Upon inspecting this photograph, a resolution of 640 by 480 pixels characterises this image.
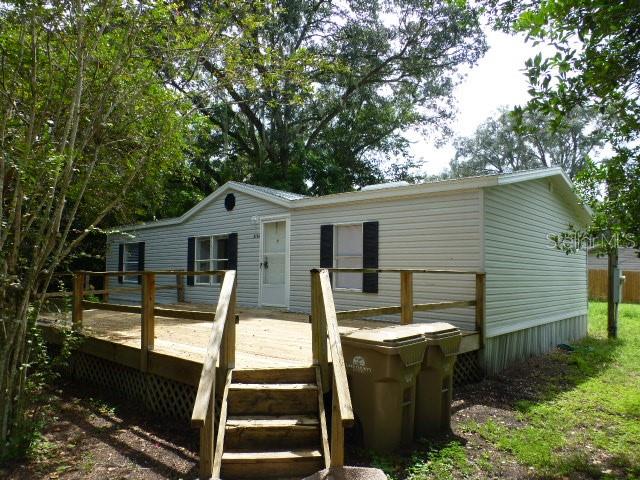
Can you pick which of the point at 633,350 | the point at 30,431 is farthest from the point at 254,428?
the point at 633,350

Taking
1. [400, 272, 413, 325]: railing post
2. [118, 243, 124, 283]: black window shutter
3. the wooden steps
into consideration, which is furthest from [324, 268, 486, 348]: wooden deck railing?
[118, 243, 124, 283]: black window shutter

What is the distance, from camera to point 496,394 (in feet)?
20.3

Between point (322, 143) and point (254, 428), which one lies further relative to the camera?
point (322, 143)

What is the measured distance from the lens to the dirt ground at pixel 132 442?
150 inches

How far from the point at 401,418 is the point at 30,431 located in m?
3.20

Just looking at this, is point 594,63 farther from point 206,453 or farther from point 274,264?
point 274,264

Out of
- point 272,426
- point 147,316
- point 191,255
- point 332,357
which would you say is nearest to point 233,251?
point 191,255

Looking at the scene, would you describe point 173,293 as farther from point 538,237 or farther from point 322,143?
point 322,143

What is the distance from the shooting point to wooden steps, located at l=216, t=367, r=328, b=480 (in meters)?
3.29

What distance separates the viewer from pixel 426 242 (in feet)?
25.0

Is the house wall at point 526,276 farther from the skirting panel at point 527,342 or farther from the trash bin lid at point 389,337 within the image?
the trash bin lid at point 389,337

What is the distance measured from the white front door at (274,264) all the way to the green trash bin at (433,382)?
5.54m

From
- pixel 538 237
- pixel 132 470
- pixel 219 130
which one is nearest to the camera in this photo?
pixel 132 470

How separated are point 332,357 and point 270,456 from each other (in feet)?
2.76
